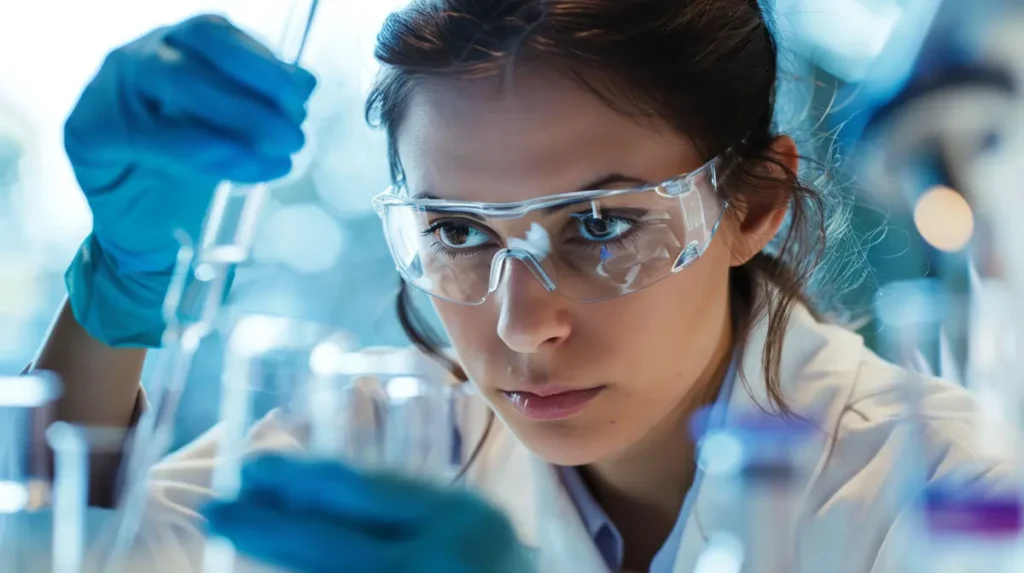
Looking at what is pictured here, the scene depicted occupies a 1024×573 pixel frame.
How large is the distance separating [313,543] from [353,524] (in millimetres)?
35

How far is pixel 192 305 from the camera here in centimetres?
92

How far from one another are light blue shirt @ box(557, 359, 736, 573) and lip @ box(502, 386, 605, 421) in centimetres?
13

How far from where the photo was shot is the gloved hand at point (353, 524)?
0.70 m

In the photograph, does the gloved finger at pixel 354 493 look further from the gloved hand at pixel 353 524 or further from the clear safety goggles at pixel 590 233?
the clear safety goggles at pixel 590 233

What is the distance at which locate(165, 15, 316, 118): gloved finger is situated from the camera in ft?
2.76

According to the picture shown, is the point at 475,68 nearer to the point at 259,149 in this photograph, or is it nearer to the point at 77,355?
the point at 259,149

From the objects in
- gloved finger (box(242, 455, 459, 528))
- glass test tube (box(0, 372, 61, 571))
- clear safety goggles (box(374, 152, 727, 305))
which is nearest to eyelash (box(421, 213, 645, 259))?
clear safety goggles (box(374, 152, 727, 305))

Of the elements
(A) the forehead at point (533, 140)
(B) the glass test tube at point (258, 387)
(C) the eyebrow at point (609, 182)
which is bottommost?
(B) the glass test tube at point (258, 387)

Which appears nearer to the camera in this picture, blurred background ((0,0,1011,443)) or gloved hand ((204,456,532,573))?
gloved hand ((204,456,532,573))

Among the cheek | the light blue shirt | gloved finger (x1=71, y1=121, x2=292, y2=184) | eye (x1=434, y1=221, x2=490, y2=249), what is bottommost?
the light blue shirt

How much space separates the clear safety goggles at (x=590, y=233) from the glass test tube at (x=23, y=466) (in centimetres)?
45

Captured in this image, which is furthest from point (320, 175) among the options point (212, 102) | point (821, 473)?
point (821, 473)

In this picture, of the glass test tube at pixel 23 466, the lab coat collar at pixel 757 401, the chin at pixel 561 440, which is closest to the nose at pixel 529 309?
the chin at pixel 561 440

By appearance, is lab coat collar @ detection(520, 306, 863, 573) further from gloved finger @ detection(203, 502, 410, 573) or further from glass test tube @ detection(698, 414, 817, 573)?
gloved finger @ detection(203, 502, 410, 573)
